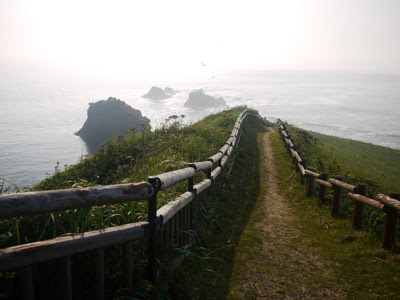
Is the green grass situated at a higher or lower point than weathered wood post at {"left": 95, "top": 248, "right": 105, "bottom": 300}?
lower

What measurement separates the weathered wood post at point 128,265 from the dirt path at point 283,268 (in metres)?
1.66

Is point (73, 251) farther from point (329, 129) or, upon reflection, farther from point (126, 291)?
point (329, 129)

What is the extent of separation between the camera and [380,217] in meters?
6.81

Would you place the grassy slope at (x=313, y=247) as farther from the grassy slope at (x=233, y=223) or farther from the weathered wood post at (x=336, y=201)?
the weathered wood post at (x=336, y=201)

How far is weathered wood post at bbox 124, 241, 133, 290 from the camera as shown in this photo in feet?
10.1

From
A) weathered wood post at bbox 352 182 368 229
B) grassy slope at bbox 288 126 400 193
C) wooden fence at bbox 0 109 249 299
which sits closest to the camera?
wooden fence at bbox 0 109 249 299

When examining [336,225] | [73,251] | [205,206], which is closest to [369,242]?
[336,225]

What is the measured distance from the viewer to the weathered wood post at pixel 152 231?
10.8 feet

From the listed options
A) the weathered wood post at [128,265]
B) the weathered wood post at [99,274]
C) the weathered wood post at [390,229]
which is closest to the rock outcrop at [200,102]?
the weathered wood post at [390,229]

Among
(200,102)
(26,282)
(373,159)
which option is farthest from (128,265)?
(200,102)

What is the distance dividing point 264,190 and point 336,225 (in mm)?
3549

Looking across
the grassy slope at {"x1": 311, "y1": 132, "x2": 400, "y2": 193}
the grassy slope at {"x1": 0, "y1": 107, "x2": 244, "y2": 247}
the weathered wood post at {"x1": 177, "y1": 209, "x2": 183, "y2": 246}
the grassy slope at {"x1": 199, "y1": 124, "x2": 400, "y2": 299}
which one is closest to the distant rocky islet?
the grassy slope at {"x1": 311, "y1": 132, "x2": 400, "y2": 193}

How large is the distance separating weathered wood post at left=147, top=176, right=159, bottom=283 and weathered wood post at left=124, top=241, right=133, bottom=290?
0.32 metres

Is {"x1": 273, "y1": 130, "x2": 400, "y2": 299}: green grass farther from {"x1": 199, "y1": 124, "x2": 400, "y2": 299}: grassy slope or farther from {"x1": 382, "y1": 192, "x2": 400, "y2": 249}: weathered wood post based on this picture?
{"x1": 382, "y1": 192, "x2": 400, "y2": 249}: weathered wood post
